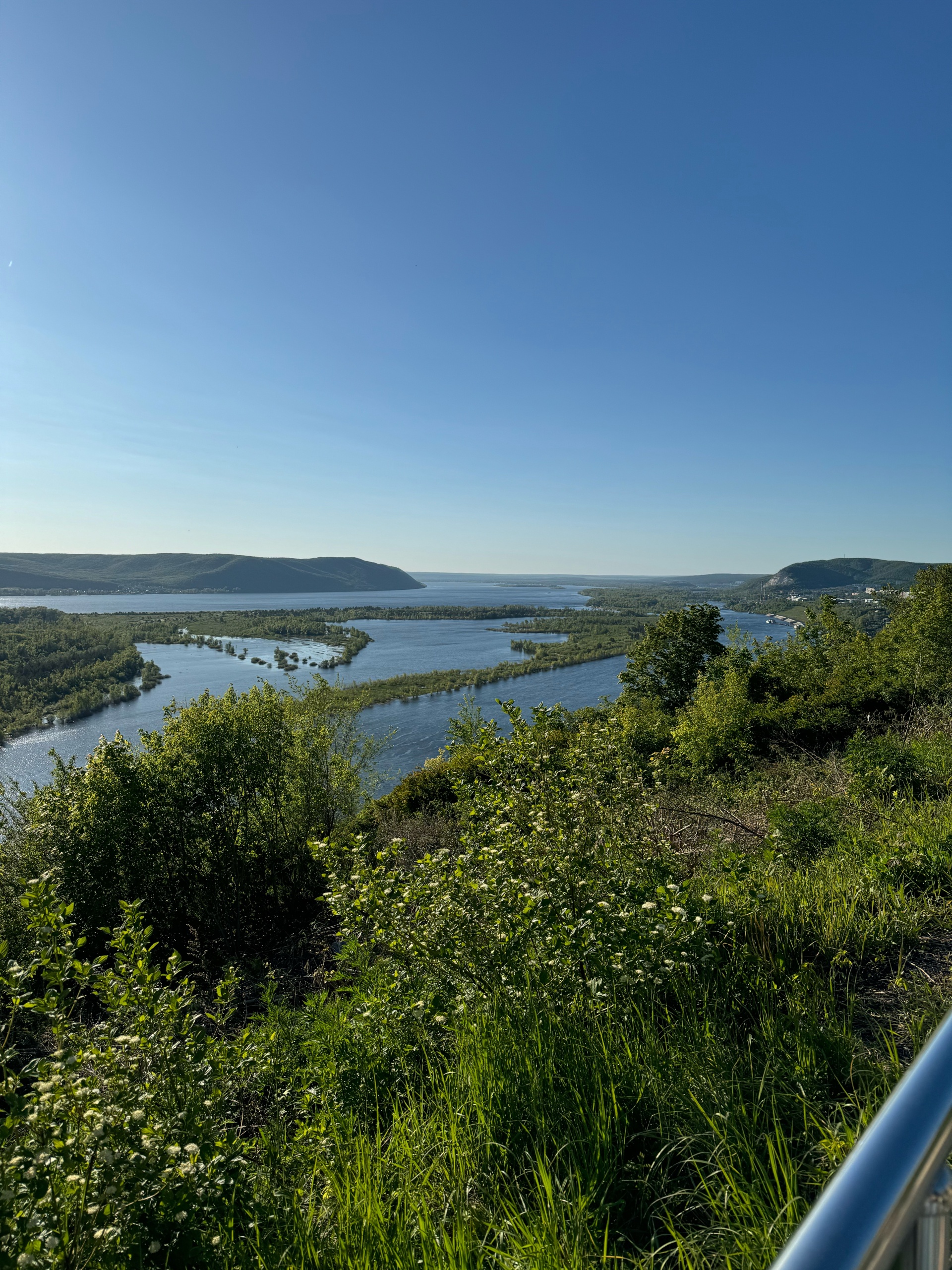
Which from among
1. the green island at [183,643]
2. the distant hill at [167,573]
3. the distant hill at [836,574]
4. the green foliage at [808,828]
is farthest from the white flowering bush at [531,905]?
the distant hill at [167,573]

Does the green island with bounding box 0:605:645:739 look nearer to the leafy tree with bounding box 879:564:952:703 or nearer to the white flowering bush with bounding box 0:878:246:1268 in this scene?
the leafy tree with bounding box 879:564:952:703

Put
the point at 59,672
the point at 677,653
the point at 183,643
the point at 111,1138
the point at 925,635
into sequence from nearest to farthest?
the point at 111,1138 → the point at 925,635 → the point at 677,653 → the point at 59,672 → the point at 183,643

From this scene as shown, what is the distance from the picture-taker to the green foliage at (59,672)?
41.0 metres

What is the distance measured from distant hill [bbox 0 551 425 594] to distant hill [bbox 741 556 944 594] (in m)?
127

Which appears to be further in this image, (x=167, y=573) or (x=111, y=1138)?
(x=167, y=573)

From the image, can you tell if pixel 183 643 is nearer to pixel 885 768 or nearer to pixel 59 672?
pixel 59 672

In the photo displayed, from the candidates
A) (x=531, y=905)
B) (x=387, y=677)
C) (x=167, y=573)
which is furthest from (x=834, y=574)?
(x=167, y=573)

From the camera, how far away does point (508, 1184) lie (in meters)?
1.89

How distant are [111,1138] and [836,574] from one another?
4117 inches

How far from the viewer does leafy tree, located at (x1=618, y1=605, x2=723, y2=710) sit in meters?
32.6

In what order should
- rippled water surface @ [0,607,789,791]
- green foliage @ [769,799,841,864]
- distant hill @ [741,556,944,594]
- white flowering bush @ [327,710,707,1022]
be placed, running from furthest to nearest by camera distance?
distant hill @ [741,556,944,594]
rippled water surface @ [0,607,789,791]
green foliage @ [769,799,841,864]
white flowering bush @ [327,710,707,1022]

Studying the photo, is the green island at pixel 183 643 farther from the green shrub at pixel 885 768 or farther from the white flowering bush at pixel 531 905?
the white flowering bush at pixel 531 905

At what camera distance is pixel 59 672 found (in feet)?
157

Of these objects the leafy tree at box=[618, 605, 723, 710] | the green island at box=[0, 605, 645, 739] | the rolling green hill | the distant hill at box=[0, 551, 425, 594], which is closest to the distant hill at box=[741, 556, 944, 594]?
the rolling green hill
